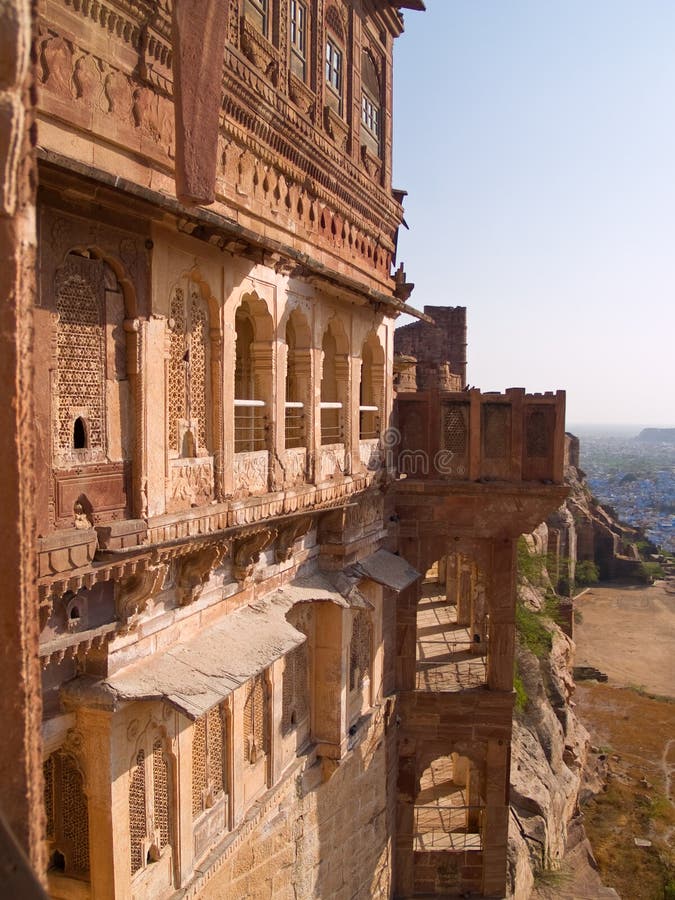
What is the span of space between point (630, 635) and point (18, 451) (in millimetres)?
31972

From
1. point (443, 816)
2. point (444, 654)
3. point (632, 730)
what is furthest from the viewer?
point (632, 730)

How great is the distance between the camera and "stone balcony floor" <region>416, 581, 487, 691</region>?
10.9 m

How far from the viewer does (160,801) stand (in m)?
5.37

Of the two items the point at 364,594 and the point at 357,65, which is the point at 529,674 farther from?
the point at 357,65

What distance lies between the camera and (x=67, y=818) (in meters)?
4.91

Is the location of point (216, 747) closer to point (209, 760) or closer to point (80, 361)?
point (209, 760)

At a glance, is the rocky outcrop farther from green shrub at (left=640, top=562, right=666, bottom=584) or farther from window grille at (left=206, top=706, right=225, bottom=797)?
window grille at (left=206, top=706, right=225, bottom=797)

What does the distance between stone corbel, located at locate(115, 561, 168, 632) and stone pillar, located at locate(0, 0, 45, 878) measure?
2883 mm

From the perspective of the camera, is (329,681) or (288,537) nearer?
(288,537)

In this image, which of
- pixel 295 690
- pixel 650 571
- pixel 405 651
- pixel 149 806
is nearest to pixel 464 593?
pixel 405 651

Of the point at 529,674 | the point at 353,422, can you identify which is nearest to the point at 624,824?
the point at 529,674

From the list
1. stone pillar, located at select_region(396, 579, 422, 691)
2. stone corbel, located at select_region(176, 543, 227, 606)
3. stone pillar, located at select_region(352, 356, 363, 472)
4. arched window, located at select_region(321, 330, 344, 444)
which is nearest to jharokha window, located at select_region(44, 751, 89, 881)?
stone corbel, located at select_region(176, 543, 227, 606)

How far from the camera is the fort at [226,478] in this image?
3.97 meters

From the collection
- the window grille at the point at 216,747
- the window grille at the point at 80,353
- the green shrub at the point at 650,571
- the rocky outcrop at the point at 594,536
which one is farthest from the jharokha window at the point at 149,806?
the green shrub at the point at 650,571
